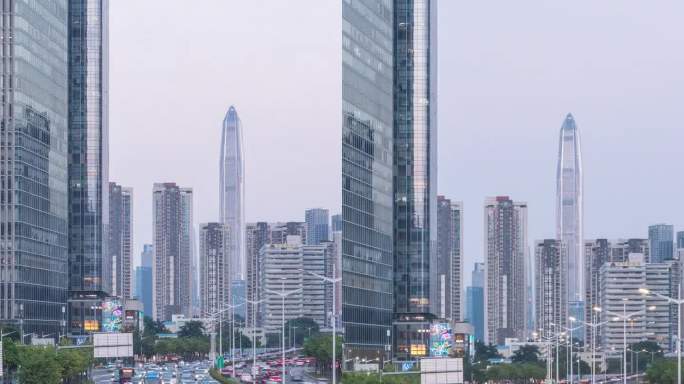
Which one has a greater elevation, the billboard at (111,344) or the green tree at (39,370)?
the billboard at (111,344)

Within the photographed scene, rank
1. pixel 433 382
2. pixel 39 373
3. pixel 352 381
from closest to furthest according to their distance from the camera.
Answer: pixel 433 382 < pixel 352 381 < pixel 39 373

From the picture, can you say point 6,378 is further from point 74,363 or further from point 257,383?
point 257,383

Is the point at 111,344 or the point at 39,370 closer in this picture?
the point at 39,370

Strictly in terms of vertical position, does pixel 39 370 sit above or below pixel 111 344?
below

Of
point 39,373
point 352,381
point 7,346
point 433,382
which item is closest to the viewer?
point 433,382

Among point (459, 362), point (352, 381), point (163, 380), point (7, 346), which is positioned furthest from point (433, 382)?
point (163, 380)

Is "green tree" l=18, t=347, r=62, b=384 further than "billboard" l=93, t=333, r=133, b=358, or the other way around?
"billboard" l=93, t=333, r=133, b=358

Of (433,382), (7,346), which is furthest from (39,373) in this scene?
(433,382)

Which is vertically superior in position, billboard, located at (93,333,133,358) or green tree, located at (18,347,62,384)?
billboard, located at (93,333,133,358)

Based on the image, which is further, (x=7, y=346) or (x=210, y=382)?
(x=210, y=382)

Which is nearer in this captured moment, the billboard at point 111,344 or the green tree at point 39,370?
the green tree at point 39,370
